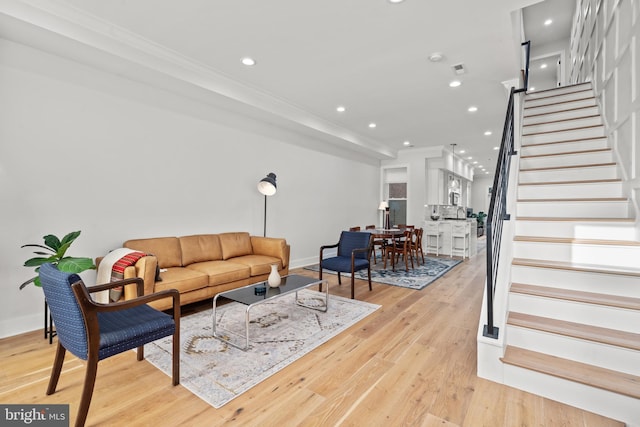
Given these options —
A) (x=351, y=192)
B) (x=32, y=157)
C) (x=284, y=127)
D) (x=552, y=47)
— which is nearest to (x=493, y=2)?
(x=284, y=127)

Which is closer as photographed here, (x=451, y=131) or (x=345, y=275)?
(x=345, y=275)

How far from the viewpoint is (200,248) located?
3.94 m

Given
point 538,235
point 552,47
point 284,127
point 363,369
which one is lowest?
point 363,369

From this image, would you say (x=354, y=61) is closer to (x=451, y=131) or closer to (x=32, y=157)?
(x=32, y=157)

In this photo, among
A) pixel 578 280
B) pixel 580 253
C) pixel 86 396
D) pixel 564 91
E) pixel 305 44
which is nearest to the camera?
pixel 86 396

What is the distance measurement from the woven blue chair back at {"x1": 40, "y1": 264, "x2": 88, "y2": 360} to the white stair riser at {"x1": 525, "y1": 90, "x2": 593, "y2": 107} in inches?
238

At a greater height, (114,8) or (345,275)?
(114,8)

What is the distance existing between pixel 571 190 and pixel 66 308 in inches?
172

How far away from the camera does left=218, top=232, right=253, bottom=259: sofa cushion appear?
4215mm

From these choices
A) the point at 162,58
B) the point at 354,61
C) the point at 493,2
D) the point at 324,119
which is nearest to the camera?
the point at 493,2

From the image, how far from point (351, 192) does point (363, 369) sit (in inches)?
226

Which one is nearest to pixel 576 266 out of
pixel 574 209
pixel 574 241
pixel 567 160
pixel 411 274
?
pixel 574 241

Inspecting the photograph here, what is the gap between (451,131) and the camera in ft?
21.6

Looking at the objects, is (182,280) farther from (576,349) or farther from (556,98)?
(556,98)
